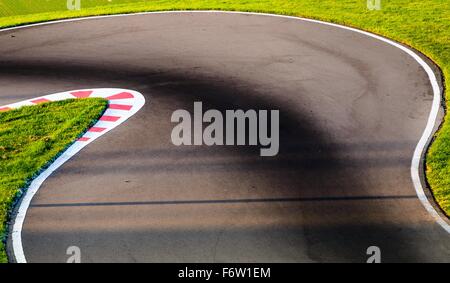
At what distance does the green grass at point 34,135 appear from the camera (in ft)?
49.1

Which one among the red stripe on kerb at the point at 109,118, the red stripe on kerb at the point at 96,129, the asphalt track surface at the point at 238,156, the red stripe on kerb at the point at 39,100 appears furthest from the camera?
the red stripe on kerb at the point at 39,100

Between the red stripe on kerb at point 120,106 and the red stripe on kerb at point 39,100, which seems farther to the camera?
the red stripe on kerb at point 39,100

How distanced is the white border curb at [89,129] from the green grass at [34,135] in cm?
17

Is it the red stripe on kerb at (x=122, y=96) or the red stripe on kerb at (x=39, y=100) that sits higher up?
the red stripe on kerb at (x=122, y=96)

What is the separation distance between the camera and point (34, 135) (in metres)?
17.2

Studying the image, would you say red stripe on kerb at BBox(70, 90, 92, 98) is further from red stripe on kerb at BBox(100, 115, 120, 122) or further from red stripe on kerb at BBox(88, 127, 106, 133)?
red stripe on kerb at BBox(88, 127, 106, 133)

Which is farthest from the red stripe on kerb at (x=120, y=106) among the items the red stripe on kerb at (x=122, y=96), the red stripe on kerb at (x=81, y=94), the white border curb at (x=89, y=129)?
the red stripe on kerb at (x=81, y=94)

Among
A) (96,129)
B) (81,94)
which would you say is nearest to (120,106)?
(96,129)

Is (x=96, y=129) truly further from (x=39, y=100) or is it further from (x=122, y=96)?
(x=39, y=100)

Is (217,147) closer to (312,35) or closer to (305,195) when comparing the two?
(305,195)

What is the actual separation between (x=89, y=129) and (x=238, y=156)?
4017mm

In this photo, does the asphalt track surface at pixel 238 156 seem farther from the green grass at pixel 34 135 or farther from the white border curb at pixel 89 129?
the green grass at pixel 34 135

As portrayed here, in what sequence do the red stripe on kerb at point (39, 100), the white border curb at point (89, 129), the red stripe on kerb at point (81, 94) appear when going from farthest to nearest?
the red stripe on kerb at point (81, 94)
the red stripe on kerb at point (39, 100)
the white border curb at point (89, 129)

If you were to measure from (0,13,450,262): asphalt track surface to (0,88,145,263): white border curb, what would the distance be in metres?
0.18
